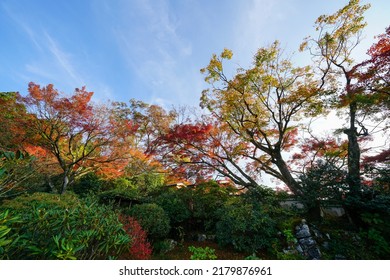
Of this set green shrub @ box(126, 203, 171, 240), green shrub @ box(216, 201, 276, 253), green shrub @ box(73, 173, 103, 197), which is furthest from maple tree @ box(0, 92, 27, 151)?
green shrub @ box(216, 201, 276, 253)

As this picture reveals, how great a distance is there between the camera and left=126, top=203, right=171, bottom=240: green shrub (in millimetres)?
4915

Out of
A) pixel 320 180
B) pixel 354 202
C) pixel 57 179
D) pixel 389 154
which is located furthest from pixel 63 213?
pixel 57 179

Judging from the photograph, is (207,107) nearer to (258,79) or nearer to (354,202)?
(258,79)

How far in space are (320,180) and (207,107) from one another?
586 centimetres

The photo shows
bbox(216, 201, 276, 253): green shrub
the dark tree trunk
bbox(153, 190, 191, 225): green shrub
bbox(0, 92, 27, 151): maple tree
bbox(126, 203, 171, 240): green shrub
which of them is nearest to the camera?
bbox(216, 201, 276, 253): green shrub

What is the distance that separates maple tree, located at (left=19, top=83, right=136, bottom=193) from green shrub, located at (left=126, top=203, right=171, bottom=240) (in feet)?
14.5

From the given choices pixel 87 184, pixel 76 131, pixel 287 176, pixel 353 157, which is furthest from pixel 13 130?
pixel 353 157

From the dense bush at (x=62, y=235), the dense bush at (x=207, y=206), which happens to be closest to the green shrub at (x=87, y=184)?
the dense bush at (x=207, y=206)

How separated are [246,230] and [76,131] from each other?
8.49 meters

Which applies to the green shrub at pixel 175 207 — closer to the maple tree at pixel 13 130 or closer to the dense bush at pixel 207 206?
the dense bush at pixel 207 206

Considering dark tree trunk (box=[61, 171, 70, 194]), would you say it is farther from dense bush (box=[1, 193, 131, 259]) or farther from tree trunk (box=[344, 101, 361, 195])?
tree trunk (box=[344, 101, 361, 195])

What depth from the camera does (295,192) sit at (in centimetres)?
729

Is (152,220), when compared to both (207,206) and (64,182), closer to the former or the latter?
(207,206)
